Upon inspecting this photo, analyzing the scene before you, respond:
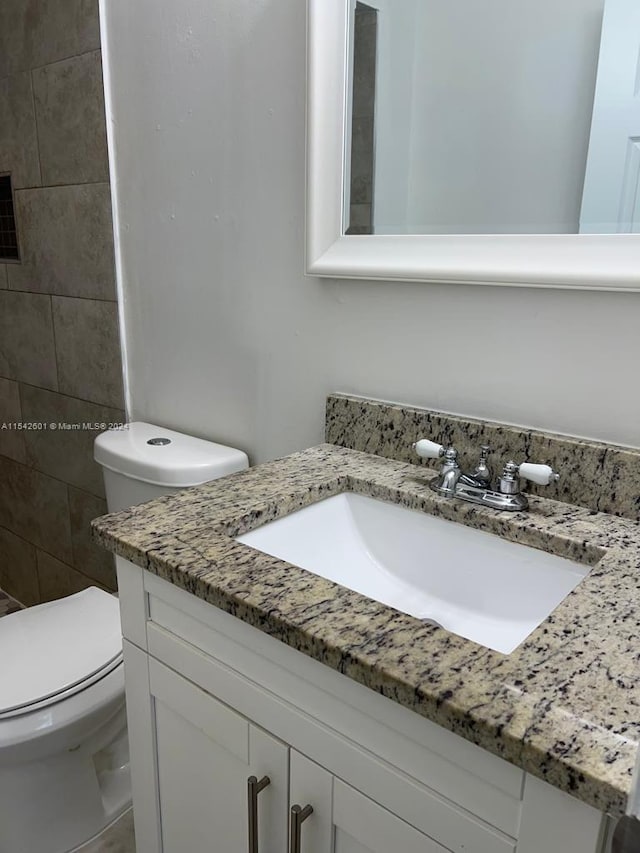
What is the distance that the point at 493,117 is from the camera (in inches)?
37.9

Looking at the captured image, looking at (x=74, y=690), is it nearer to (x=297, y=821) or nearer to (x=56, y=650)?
(x=56, y=650)

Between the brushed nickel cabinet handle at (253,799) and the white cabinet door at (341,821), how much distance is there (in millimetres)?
37

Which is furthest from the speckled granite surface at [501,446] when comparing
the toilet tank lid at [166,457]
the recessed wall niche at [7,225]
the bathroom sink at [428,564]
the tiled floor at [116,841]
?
the recessed wall niche at [7,225]

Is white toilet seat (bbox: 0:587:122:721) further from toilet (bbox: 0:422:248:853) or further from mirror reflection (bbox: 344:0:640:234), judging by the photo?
mirror reflection (bbox: 344:0:640:234)

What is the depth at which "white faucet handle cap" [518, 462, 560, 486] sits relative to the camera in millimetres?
899

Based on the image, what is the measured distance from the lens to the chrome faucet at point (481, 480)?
3.07 ft

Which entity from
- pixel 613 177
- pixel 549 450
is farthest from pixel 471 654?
pixel 613 177

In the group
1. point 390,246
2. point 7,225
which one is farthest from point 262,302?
point 7,225

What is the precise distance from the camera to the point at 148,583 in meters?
0.87

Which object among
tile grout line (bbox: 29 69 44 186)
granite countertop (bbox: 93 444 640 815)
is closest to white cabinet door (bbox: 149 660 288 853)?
granite countertop (bbox: 93 444 640 815)

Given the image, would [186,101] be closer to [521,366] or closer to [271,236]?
[271,236]

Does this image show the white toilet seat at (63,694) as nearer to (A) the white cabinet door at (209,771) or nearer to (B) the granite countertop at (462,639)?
(A) the white cabinet door at (209,771)

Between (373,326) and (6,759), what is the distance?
39.9 inches

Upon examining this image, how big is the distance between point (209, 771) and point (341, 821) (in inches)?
9.0
